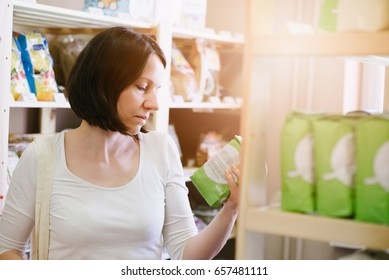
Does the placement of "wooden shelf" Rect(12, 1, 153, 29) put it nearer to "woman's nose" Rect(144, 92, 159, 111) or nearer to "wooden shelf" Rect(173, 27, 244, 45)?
"wooden shelf" Rect(173, 27, 244, 45)

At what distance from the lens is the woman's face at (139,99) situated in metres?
1.54

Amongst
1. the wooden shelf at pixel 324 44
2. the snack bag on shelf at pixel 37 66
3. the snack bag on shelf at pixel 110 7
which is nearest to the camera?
the wooden shelf at pixel 324 44

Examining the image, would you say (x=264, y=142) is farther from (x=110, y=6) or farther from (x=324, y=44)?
(x=110, y=6)

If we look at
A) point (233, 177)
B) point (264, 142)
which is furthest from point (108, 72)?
point (264, 142)

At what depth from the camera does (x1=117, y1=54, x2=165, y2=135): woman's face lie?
60.8 inches

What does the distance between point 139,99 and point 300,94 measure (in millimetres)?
401

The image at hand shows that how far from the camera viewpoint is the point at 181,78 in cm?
275

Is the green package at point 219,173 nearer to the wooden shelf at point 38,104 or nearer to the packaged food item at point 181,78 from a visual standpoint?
the wooden shelf at point 38,104

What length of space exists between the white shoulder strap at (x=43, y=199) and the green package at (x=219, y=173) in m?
0.39

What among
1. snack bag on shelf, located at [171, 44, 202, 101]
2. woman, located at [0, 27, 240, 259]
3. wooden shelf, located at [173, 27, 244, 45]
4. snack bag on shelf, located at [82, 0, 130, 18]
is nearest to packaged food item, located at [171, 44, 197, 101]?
snack bag on shelf, located at [171, 44, 202, 101]

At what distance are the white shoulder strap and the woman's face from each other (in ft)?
0.72

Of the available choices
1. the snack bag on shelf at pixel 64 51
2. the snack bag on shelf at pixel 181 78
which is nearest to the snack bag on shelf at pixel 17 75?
the snack bag on shelf at pixel 64 51
